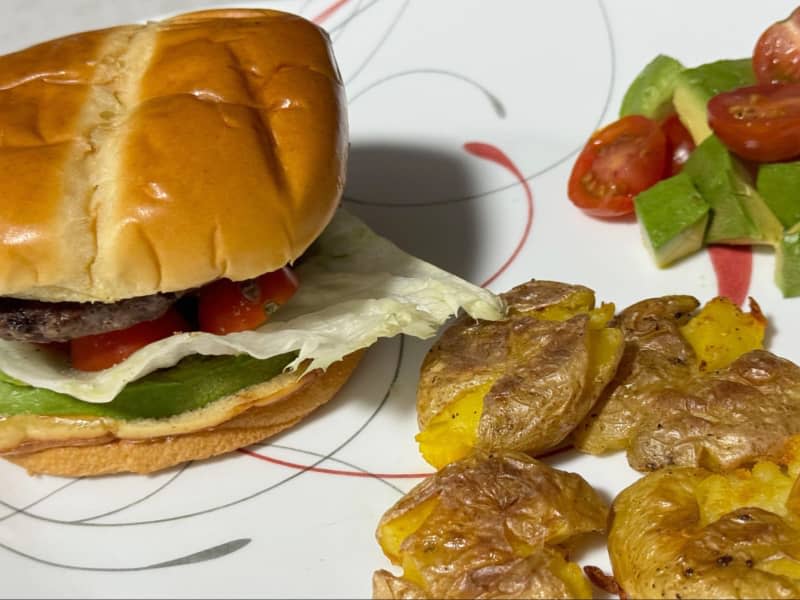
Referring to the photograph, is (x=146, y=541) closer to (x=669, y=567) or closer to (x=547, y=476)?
(x=547, y=476)

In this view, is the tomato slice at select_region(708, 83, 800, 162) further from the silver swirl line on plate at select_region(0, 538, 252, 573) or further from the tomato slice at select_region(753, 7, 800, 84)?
the silver swirl line on plate at select_region(0, 538, 252, 573)

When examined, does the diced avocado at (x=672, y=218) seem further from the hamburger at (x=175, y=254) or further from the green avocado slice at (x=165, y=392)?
the green avocado slice at (x=165, y=392)

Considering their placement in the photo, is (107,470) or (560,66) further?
(560,66)

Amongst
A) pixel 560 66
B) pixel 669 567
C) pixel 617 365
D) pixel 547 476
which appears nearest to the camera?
pixel 669 567

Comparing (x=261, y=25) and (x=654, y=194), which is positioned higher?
(x=261, y=25)

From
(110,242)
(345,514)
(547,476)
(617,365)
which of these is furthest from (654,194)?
(110,242)

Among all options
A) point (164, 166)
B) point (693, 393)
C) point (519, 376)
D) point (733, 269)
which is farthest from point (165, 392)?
point (733, 269)

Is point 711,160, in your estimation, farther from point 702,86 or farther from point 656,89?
point 656,89
